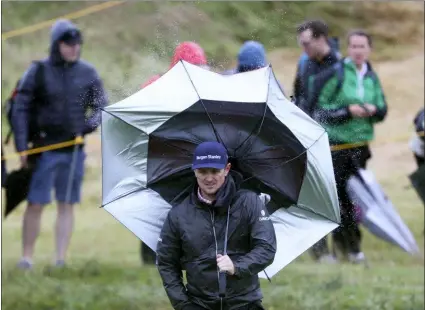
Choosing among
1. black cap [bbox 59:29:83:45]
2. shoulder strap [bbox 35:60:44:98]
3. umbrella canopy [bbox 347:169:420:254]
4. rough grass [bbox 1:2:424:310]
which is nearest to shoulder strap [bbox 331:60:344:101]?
rough grass [bbox 1:2:424:310]

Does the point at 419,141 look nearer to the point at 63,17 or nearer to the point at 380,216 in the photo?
the point at 380,216

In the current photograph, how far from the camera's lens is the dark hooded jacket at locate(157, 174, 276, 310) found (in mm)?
5359

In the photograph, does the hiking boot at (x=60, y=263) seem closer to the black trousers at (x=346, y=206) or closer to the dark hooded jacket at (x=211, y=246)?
the black trousers at (x=346, y=206)

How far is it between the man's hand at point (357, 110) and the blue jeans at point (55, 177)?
1977 millimetres

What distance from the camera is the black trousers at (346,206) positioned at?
677 centimetres

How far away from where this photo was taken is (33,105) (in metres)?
8.59

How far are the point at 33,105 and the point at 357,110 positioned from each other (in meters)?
2.26

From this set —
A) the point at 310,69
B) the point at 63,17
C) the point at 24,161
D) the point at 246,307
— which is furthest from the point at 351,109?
the point at 246,307

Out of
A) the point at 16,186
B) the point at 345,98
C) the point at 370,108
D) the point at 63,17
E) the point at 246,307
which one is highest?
the point at 63,17

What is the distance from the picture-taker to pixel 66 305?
834cm

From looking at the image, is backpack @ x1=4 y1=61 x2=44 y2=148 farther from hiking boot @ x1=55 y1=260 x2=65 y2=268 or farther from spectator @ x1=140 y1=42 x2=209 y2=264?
spectator @ x1=140 y1=42 x2=209 y2=264

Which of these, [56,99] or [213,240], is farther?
[56,99]

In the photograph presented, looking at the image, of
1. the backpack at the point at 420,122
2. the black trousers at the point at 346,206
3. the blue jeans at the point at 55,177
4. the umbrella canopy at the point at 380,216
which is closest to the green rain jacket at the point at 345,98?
the black trousers at the point at 346,206

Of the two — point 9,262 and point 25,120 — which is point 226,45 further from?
point 9,262
